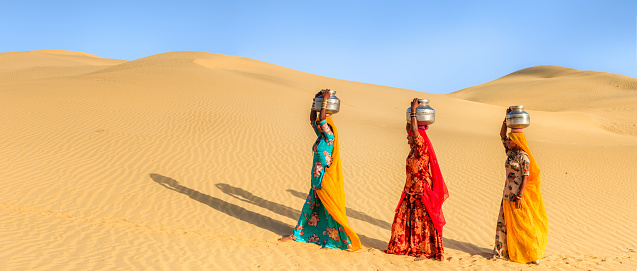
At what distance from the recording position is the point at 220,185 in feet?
32.5

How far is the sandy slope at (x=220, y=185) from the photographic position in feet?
18.4

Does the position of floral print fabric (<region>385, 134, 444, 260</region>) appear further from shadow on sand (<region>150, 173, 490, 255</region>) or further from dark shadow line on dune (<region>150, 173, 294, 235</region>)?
dark shadow line on dune (<region>150, 173, 294, 235</region>)

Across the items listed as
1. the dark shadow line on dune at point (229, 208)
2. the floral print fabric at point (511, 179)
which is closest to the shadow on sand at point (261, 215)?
the dark shadow line on dune at point (229, 208)

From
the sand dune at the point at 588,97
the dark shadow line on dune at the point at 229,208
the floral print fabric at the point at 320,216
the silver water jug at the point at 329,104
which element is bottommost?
the dark shadow line on dune at the point at 229,208

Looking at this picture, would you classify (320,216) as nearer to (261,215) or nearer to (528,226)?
(261,215)

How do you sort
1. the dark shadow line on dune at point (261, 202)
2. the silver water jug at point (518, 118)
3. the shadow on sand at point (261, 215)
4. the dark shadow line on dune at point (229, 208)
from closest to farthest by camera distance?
the silver water jug at point (518, 118), the shadow on sand at point (261, 215), the dark shadow line on dune at point (229, 208), the dark shadow line on dune at point (261, 202)

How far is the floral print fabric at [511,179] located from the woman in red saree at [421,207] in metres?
0.82

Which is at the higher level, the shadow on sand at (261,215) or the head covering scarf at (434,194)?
the head covering scarf at (434,194)

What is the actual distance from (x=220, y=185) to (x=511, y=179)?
6.11 m

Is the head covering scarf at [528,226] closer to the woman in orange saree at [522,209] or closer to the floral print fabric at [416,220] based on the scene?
the woman in orange saree at [522,209]

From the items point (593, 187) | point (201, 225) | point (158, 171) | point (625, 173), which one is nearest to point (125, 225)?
point (201, 225)

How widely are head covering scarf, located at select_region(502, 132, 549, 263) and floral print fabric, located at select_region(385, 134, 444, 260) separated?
36.7 inches

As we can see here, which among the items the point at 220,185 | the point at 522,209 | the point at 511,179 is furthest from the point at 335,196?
the point at 220,185

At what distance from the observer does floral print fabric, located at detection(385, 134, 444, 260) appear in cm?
564
